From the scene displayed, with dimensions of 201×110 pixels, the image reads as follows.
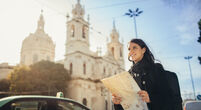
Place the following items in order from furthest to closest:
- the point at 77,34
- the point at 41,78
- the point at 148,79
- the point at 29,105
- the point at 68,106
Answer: the point at 77,34 → the point at 41,78 → the point at 68,106 → the point at 29,105 → the point at 148,79

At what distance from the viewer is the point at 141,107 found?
1.67 meters

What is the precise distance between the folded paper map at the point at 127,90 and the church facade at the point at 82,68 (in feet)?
103

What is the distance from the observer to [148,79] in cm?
180

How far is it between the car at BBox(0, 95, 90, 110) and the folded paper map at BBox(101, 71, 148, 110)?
238 cm

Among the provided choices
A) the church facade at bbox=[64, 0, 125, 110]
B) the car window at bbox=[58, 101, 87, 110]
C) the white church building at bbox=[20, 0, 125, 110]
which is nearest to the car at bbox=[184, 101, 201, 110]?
the car window at bbox=[58, 101, 87, 110]

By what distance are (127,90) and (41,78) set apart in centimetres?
2948

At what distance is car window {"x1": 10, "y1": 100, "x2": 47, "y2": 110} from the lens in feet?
11.3

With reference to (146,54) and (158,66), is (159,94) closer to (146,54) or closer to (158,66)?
(158,66)

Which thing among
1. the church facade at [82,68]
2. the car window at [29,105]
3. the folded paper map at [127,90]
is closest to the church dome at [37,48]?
the church facade at [82,68]

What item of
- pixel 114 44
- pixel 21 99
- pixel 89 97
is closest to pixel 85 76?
pixel 89 97

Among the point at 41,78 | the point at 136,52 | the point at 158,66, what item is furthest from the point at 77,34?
the point at 158,66

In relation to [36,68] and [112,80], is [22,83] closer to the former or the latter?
[36,68]

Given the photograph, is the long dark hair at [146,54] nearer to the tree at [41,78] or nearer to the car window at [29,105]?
the car window at [29,105]

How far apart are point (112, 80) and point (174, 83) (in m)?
0.63
